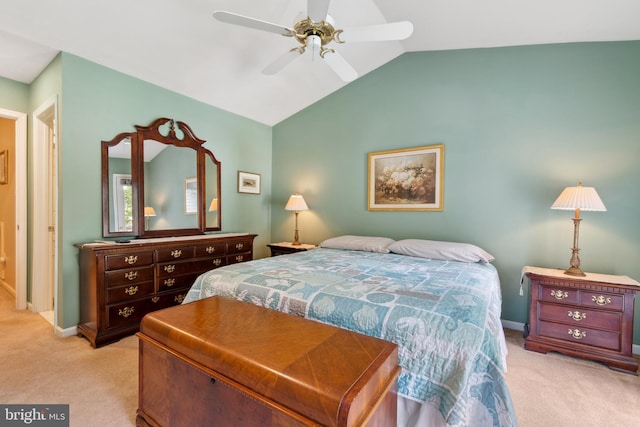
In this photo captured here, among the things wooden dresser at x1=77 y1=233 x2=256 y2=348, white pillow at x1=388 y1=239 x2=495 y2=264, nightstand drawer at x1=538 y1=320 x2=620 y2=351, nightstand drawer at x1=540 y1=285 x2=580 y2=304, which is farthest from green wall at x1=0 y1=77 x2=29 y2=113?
nightstand drawer at x1=538 y1=320 x2=620 y2=351

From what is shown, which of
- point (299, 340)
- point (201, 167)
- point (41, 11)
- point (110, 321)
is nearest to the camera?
point (299, 340)

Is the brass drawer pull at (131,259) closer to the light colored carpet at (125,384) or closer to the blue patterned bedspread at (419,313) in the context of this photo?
the light colored carpet at (125,384)

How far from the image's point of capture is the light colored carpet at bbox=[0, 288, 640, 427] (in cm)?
164

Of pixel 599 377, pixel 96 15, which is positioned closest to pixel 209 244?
pixel 96 15

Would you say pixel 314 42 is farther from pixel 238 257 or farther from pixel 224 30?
pixel 238 257

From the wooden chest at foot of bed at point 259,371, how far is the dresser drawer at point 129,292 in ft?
4.40

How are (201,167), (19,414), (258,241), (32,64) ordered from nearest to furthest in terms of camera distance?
(19,414), (32,64), (201,167), (258,241)

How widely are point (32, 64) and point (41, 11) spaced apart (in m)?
0.87

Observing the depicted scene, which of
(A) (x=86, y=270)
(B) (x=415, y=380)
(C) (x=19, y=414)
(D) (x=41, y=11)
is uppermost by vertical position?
(D) (x=41, y=11)

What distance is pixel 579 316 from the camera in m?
2.26

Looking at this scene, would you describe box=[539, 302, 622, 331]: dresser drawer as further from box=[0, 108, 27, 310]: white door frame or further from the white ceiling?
box=[0, 108, 27, 310]: white door frame

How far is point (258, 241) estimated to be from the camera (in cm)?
441

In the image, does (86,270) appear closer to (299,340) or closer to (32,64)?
(32,64)

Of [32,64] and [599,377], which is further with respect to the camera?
[32,64]
